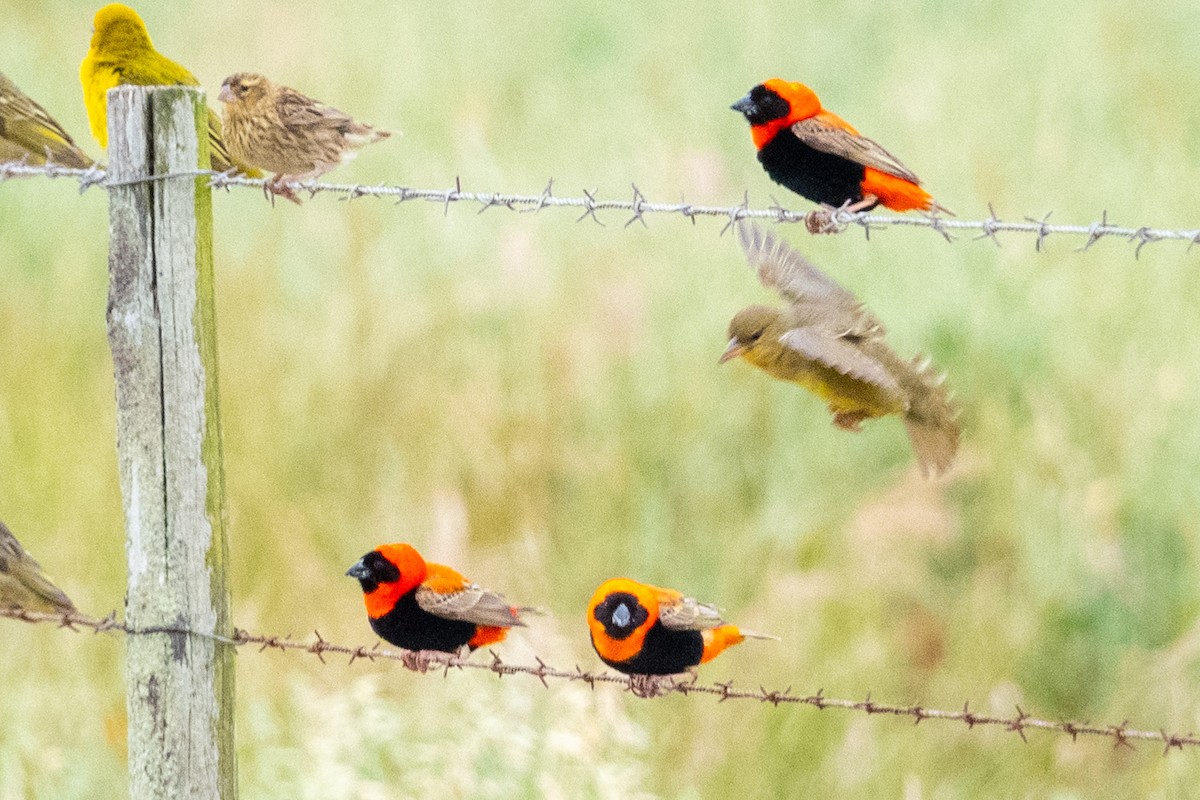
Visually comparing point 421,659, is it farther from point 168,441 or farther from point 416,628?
point 168,441

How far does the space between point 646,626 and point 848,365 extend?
4.32 feet

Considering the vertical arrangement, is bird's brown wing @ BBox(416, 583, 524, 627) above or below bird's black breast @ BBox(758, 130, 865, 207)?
below

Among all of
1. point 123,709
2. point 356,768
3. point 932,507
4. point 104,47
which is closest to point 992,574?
point 932,507

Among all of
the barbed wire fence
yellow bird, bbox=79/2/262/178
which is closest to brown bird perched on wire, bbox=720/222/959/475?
the barbed wire fence

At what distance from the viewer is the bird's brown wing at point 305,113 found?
397cm

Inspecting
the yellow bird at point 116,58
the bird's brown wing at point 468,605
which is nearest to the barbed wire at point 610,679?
the bird's brown wing at point 468,605

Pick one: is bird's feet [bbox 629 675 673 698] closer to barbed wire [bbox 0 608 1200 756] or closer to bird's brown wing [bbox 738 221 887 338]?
barbed wire [bbox 0 608 1200 756]

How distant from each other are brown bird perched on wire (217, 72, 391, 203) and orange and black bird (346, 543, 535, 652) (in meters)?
1.00

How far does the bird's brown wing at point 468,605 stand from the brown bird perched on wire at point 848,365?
112 cm

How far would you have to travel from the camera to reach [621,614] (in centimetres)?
367

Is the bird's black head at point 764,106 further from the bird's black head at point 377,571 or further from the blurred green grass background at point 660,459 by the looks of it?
the blurred green grass background at point 660,459

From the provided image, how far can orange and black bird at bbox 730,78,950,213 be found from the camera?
11.1 ft

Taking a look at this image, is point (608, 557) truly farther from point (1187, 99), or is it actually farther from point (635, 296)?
point (1187, 99)

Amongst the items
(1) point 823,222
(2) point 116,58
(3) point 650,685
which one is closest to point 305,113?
(2) point 116,58
